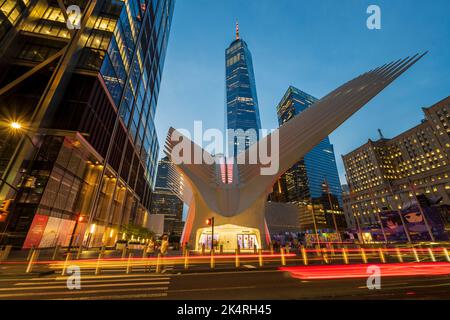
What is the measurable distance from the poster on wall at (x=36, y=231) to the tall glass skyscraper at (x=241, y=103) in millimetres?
119171

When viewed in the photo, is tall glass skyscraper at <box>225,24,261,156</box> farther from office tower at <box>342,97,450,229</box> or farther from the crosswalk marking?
the crosswalk marking

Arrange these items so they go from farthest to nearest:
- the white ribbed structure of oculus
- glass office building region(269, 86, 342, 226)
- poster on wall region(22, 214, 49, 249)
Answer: glass office building region(269, 86, 342, 226)
the white ribbed structure of oculus
poster on wall region(22, 214, 49, 249)

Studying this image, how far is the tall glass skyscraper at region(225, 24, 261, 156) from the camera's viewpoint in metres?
135

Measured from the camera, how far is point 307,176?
140m

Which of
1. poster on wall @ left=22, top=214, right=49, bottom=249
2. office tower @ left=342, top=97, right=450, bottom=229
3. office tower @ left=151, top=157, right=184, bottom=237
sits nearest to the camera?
poster on wall @ left=22, top=214, right=49, bottom=249

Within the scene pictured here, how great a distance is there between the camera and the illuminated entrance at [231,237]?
28.7m

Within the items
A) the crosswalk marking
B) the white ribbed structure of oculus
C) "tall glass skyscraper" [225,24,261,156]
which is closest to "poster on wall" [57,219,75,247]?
the white ribbed structure of oculus

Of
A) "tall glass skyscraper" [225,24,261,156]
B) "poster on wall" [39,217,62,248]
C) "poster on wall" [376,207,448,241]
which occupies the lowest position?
"poster on wall" [39,217,62,248]

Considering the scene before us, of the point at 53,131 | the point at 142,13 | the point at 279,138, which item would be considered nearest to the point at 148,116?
the point at 142,13

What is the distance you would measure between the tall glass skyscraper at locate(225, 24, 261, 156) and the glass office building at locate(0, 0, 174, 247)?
97322 millimetres

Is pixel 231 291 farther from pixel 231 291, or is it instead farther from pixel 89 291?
pixel 89 291

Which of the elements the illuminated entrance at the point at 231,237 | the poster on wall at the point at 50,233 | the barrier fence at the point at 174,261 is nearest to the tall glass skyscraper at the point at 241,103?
the illuminated entrance at the point at 231,237

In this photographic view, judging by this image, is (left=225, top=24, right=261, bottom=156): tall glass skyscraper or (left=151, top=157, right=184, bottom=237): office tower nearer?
(left=225, top=24, right=261, bottom=156): tall glass skyscraper

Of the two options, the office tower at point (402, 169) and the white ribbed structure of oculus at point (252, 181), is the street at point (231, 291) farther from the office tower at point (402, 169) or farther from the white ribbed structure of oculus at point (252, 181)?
the office tower at point (402, 169)
